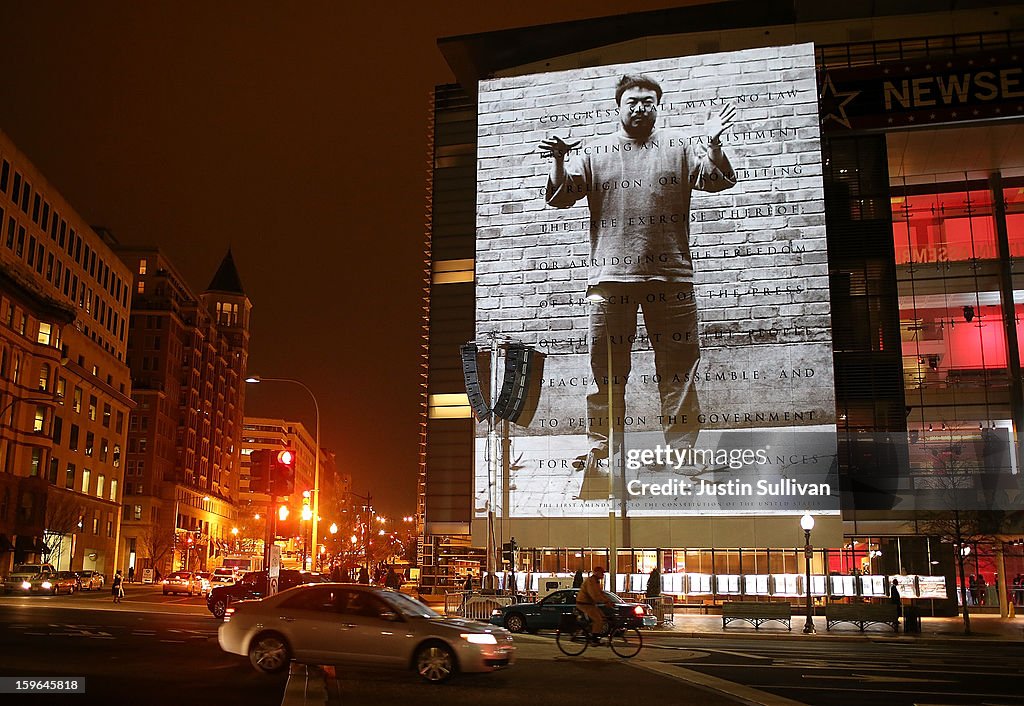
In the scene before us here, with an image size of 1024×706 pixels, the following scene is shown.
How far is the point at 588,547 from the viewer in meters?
50.2

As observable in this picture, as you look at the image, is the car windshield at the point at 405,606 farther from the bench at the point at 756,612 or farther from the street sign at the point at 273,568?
the bench at the point at 756,612

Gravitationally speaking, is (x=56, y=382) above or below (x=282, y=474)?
above

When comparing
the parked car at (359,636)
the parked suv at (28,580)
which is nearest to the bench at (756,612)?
the parked car at (359,636)

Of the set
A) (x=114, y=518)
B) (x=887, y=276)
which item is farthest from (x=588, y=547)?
(x=114, y=518)

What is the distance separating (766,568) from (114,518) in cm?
6759

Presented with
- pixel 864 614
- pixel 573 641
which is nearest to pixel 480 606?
pixel 573 641

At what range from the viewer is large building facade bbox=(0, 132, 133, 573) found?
6956 cm

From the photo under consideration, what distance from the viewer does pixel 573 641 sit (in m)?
21.0

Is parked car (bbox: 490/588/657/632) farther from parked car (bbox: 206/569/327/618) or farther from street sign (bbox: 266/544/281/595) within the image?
parked car (bbox: 206/569/327/618)

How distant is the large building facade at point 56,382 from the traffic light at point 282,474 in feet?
148

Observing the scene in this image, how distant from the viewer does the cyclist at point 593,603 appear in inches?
821

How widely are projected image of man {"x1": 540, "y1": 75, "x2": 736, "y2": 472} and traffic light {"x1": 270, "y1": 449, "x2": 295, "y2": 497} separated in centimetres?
2810

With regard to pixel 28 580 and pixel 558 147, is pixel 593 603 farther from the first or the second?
pixel 28 580

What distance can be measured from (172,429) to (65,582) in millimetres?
63609
